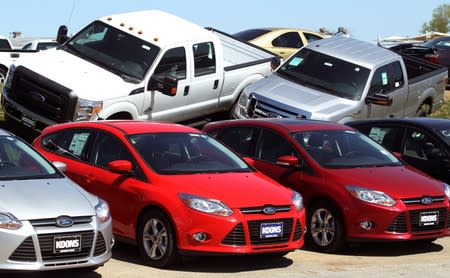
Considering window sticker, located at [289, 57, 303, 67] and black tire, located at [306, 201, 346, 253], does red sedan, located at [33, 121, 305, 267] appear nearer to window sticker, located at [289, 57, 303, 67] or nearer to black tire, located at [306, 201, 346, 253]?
black tire, located at [306, 201, 346, 253]

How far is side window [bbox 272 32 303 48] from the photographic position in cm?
2409

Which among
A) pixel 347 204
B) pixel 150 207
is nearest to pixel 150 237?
pixel 150 207

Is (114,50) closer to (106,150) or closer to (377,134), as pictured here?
(377,134)

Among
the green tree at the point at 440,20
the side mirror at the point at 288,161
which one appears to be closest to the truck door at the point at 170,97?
the side mirror at the point at 288,161

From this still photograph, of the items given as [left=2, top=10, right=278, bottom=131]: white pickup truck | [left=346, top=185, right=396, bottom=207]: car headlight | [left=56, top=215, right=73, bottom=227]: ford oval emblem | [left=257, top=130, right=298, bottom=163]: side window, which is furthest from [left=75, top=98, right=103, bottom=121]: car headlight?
[left=56, top=215, right=73, bottom=227]: ford oval emblem

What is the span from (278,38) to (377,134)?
10.1m

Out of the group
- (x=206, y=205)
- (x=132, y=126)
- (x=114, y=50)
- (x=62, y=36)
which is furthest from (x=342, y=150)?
(x=62, y=36)

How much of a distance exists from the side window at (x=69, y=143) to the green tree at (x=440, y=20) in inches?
3582

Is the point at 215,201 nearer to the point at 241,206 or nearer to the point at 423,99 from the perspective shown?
the point at 241,206

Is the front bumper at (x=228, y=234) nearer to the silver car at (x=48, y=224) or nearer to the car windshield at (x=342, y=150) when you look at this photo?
the silver car at (x=48, y=224)

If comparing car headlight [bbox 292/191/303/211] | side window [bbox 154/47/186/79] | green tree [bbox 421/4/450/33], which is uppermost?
side window [bbox 154/47/186/79]

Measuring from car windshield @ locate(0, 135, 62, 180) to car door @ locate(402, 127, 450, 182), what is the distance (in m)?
5.94

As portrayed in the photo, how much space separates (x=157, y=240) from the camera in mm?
10008

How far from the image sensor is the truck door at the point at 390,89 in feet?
58.2
